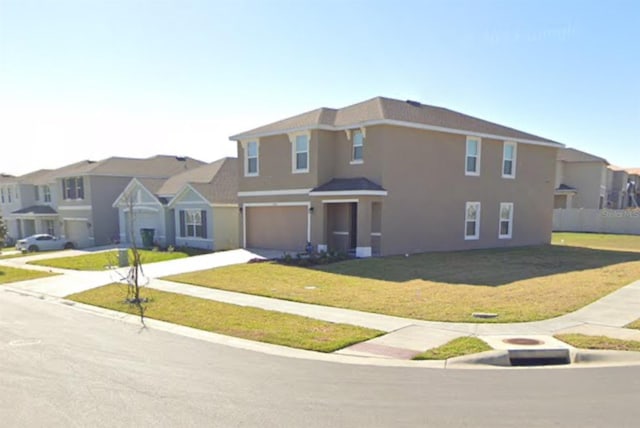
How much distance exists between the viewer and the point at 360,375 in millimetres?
6598

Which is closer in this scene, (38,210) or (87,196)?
(87,196)

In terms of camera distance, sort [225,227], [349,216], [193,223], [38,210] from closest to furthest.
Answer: [349,216]
[225,227]
[193,223]
[38,210]

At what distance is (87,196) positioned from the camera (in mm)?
36062

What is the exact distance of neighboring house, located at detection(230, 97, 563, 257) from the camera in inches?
802

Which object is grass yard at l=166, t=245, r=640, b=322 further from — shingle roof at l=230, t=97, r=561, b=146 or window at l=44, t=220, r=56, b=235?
window at l=44, t=220, r=56, b=235

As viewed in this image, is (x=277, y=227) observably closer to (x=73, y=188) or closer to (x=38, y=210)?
(x=73, y=188)

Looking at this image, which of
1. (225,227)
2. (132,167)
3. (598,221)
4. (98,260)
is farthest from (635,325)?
(132,167)

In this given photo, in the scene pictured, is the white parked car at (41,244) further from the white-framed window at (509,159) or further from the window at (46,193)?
the white-framed window at (509,159)

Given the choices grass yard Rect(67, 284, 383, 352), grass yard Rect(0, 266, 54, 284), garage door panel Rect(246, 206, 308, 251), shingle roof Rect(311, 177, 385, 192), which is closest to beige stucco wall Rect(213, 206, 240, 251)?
garage door panel Rect(246, 206, 308, 251)

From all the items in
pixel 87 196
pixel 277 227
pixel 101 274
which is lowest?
pixel 101 274

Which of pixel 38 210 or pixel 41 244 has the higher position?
pixel 38 210

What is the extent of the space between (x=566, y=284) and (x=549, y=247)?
507 inches

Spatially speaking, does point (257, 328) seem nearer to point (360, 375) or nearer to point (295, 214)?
point (360, 375)

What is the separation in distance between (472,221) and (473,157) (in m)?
3.29
